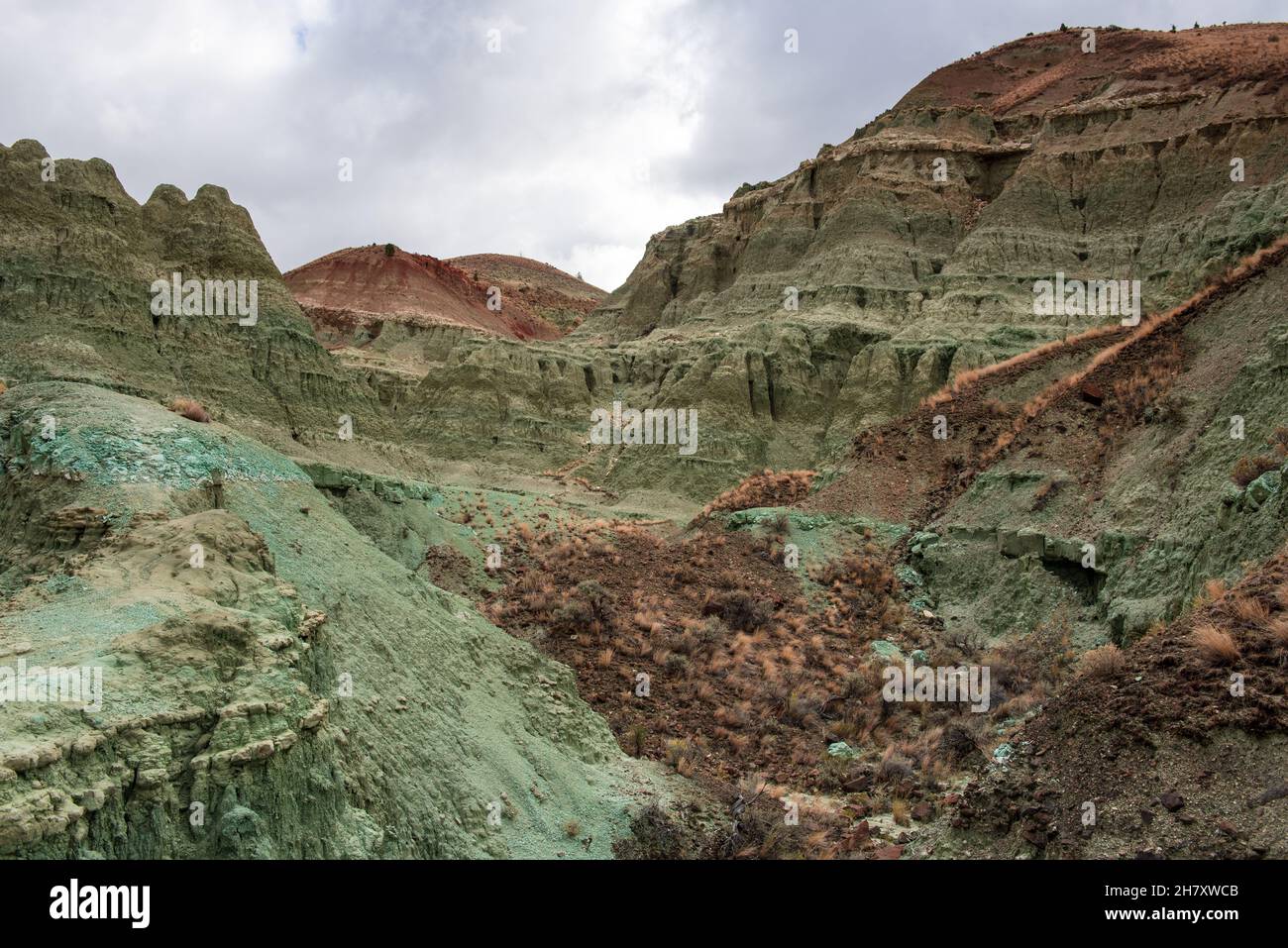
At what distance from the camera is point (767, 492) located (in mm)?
26203

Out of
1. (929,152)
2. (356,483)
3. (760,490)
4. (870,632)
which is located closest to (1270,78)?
(929,152)

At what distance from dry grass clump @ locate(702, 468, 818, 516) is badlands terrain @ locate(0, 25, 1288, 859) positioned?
0.24m

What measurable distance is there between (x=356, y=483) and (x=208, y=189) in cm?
871

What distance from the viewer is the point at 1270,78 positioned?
141 ft

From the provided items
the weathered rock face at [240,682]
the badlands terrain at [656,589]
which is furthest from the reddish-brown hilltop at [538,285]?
the weathered rock face at [240,682]

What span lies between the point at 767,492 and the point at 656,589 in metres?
7.80

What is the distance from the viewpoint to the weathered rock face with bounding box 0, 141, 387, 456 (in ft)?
55.0

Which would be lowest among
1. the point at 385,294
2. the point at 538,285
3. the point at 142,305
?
the point at 142,305

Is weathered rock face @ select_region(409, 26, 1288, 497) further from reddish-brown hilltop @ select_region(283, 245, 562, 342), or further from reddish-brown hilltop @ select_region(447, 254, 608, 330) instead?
reddish-brown hilltop @ select_region(447, 254, 608, 330)

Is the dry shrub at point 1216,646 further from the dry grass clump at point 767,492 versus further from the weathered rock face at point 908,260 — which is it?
the weathered rock face at point 908,260

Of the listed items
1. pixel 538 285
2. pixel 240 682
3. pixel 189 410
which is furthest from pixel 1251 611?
pixel 538 285

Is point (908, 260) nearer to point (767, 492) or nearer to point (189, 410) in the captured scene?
point (767, 492)

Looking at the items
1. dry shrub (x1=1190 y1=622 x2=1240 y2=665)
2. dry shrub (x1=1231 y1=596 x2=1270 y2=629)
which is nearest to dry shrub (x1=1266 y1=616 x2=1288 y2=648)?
dry shrub (x1=1231 y1=596 x2=1270 y2=629)
